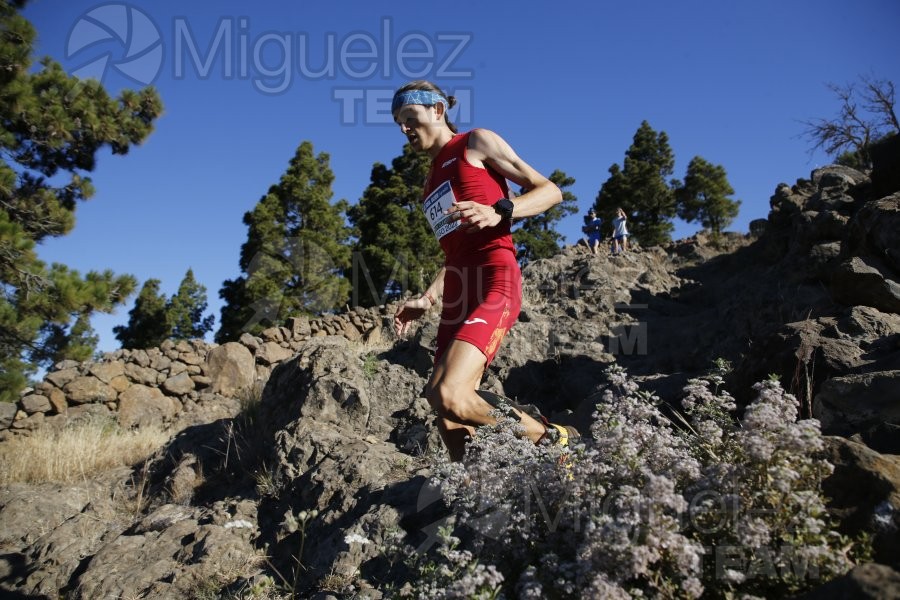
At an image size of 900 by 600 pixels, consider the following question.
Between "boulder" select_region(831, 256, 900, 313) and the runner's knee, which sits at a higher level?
"boulder" select_region(831, 256, 900, 313)

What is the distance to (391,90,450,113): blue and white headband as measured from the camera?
11.3ft

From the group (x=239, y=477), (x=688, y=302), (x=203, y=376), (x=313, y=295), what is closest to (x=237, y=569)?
(x=239, y=477)

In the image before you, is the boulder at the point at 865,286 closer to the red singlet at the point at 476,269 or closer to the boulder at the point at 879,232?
the boulder at the point at 879,232

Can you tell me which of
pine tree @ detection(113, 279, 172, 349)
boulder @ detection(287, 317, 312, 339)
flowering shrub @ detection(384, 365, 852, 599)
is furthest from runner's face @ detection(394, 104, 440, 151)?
pine tree @ detection(113, 279, 172, 349)

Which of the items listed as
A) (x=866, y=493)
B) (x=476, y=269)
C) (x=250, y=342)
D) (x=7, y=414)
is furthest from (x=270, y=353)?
(x=866, y=493)

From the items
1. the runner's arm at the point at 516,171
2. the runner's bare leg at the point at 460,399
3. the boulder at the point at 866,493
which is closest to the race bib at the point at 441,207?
the runner's arm at the point at 516,171

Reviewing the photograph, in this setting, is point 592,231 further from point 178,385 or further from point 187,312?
point 187,312

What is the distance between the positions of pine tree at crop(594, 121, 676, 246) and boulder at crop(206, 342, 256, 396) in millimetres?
24493

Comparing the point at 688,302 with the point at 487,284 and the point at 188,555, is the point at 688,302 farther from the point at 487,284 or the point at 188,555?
the point at 188,555

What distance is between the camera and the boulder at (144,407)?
9.01 metres

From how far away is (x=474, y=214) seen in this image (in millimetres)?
2684

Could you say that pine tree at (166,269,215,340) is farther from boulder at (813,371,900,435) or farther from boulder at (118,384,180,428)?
boulder at (813,371,900,435)

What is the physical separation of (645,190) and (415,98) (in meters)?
30.0

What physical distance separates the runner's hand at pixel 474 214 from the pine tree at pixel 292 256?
18.4 m
